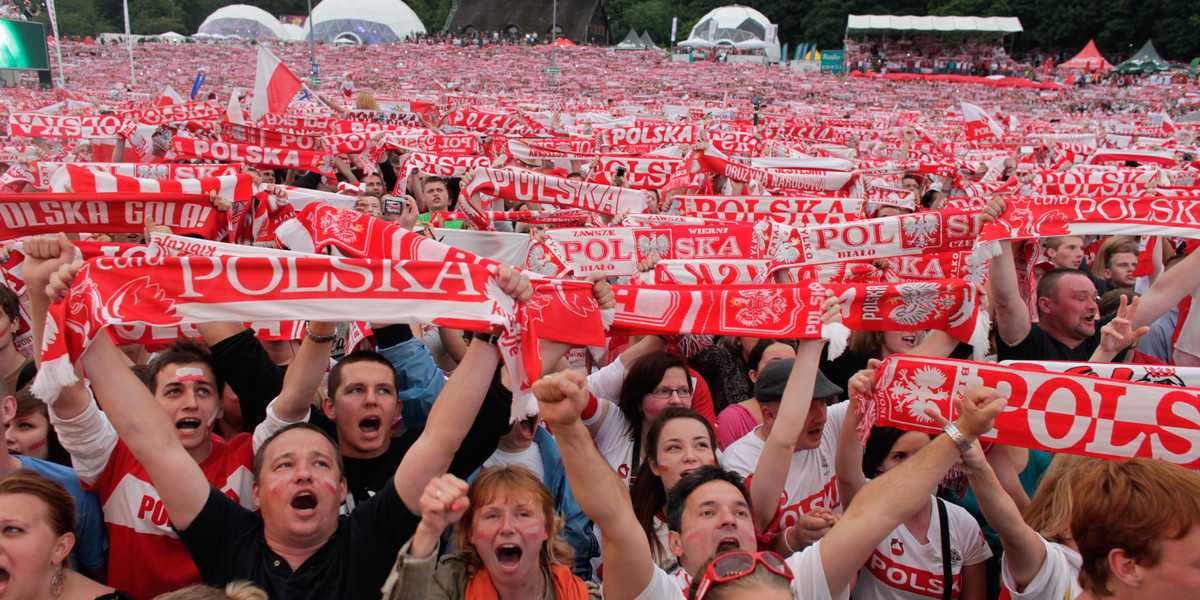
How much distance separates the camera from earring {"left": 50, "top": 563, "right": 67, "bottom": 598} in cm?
252

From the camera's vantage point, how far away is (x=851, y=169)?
387 inches

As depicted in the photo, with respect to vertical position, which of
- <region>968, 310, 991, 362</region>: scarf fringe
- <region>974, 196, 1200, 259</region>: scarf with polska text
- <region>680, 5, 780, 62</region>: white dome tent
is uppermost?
<region>680, 5, 780, 62</region>: white dome tent

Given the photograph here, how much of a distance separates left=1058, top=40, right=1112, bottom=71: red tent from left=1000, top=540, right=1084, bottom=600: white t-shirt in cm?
5985

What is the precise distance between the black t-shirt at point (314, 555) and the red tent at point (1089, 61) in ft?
199

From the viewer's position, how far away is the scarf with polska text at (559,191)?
7676mm

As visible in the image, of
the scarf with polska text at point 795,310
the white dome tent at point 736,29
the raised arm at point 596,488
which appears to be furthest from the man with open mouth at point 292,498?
the white dome tent at point 736,29

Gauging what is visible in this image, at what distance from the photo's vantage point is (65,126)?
1099 centimetres

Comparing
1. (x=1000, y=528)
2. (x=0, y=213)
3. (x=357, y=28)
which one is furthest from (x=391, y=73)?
(x=1000, y=528)

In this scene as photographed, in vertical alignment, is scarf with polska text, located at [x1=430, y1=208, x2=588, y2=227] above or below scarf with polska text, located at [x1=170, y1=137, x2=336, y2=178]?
below

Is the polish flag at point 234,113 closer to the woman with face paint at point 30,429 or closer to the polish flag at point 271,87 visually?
the polish flag at point 271,87

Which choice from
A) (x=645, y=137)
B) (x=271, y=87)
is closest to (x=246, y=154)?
(x=271, y=87)

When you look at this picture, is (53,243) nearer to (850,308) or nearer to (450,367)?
(450,367)

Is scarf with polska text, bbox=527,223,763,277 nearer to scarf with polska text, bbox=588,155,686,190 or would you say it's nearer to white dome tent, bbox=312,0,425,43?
scarf with polska text, bbox=588,155,686,190

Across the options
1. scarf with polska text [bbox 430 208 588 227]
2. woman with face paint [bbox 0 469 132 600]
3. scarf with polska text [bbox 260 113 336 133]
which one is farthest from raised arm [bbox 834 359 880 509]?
scarf with polska text [bbox 260 113 336 133]
